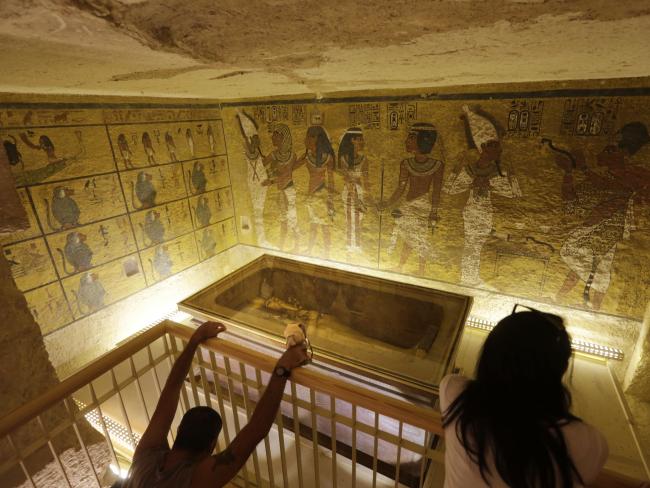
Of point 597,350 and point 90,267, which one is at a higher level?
point 90,267

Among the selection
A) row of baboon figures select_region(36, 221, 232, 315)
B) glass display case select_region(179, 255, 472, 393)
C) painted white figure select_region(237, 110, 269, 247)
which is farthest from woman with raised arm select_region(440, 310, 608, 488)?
painted white figure select_region(237, 110, 269, 247)

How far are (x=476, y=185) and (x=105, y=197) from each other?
419 centimetres

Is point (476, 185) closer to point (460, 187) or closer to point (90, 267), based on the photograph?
point (460, 187)

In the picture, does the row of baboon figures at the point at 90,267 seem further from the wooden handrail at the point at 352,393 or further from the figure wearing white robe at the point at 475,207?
the figure wearing white robe at the point at 475,207

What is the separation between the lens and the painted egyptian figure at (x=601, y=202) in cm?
332

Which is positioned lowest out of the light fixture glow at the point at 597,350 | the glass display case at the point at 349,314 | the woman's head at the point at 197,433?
the light fixture glow at the point at 597,350

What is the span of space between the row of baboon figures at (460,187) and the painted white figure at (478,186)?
0.03 ft

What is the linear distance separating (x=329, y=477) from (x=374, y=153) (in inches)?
134

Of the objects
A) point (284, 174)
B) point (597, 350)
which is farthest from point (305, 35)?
point (597, 350)

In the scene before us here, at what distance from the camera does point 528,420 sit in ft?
3.34

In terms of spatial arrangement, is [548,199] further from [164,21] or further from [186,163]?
[186,163]

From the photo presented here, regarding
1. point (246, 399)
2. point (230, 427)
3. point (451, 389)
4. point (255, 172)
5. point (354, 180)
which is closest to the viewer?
point (451, 389)

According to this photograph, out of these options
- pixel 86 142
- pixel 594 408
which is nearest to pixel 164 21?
pixel 86 142

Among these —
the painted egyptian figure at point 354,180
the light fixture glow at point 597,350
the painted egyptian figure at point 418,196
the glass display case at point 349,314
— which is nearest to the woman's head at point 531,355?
the glass display case at point 349,314
